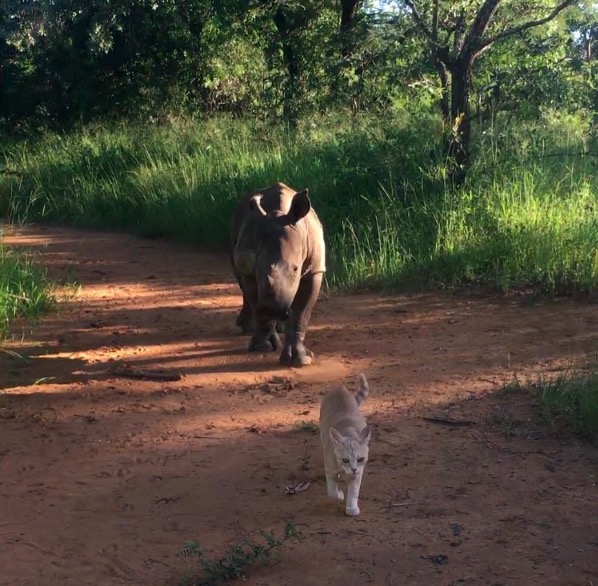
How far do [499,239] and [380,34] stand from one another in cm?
430

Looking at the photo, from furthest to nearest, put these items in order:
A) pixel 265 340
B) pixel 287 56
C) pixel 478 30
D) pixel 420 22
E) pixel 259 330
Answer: pixel 287 56
pixel 420 22
pixel 478 30
pixel 265 340
pixel 259 330

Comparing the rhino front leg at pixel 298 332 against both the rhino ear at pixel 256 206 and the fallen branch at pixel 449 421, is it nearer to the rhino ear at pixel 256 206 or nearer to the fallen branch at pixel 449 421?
the rhino ear at pixel 256 206

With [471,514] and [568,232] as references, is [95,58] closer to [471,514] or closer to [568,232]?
[568,232]

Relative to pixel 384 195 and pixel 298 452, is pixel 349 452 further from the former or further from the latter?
pixel 384 195

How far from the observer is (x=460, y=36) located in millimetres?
10578

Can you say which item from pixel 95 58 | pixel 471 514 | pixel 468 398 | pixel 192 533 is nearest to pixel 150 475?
pixel 192 533

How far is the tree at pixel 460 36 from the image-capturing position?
977 centimetres

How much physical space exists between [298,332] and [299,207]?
3.14 ft

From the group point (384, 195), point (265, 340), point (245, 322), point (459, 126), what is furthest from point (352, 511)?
point (459, 126)

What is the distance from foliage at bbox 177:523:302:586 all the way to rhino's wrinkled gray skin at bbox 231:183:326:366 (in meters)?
2.43

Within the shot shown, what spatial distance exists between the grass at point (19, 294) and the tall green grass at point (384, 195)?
2.86 m

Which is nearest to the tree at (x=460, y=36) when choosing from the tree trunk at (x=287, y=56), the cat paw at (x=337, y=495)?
the tree trunk at (x=287, y=56)

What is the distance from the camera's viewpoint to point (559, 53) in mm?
11914

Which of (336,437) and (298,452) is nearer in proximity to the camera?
(336,437)
